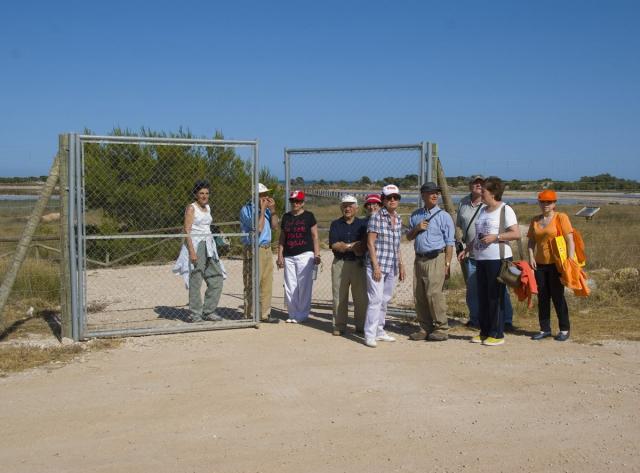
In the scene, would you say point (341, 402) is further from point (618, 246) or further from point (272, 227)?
point (618, 246)

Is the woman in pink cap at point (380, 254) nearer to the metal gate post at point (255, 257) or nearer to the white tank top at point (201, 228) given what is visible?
the metal gate post at point (255, 257)

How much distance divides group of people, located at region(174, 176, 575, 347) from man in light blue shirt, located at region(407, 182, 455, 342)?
11mm

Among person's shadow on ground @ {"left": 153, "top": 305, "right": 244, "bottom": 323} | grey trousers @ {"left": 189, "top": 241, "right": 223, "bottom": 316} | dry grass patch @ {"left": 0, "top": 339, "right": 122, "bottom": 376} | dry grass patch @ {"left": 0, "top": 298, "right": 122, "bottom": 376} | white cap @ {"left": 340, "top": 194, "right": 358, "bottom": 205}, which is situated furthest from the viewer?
person's shadow on ground @ {"left": 153, "top": 305, "right": 244, "bottom": 323}

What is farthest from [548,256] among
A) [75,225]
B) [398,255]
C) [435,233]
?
[75,225]

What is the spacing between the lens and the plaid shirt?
7727 millimetres

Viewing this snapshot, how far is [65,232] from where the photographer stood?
24.8ft

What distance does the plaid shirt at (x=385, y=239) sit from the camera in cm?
773

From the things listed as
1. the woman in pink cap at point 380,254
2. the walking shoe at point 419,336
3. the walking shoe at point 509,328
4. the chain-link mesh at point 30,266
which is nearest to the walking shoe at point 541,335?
the walking shoe at point 509,328

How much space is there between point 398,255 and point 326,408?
2700mm

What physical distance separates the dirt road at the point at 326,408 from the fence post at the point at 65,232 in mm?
727

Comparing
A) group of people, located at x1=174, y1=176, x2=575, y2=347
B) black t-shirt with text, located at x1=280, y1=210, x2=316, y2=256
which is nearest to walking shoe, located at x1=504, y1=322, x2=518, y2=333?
group of people, located at x1=174, y1=176, x2=575, y2=347

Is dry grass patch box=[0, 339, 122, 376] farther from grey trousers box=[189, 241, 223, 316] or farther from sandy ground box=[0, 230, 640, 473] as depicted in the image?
grey trousers box=[189, 241, 223, 316]

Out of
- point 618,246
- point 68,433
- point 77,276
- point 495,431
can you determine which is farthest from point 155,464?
point 618,246

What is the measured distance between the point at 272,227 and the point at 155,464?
471cm
